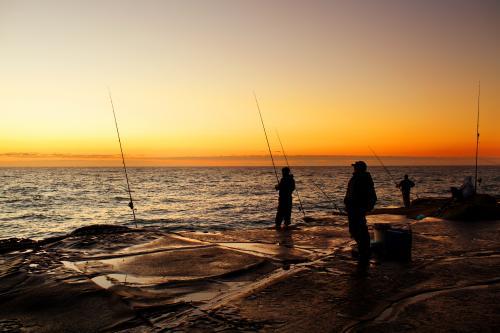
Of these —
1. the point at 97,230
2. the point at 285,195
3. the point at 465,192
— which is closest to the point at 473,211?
the point at 465,192

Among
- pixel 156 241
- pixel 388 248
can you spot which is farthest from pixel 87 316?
pixel 388 248

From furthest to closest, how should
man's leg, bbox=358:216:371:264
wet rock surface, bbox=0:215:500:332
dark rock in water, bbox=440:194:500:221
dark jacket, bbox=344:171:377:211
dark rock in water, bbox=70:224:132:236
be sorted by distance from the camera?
dark rock in water, bbox=440:194:500:221, dark rock in water, bbox=70:224:132:236, dark jacket, bbox=344:171:377:211, man's leg, bbox=358:216:371:264, wet rock surface, bbox=0:215:500:332

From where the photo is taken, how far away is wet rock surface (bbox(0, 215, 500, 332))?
435 centimetres

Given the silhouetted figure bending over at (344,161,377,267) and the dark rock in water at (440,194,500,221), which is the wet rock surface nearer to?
the silhouetted figure bending over at (344,161,377,267)

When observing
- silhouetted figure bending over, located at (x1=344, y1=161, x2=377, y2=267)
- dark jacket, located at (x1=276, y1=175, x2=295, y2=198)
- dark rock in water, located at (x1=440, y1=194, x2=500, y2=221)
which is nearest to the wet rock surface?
silhouetted figure bending over, located at (x1=344, y1=161, x2=377, y2=267)

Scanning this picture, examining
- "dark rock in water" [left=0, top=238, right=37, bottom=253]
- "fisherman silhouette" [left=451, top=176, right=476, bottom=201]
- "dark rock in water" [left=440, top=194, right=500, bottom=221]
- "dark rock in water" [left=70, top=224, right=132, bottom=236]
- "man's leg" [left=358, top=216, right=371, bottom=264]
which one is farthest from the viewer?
"fisherman silhouette" [left=451, top=176, right=476, bottom=201]

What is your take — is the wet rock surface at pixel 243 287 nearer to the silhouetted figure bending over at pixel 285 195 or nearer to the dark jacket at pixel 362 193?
the dark jacket at pixel 362 193

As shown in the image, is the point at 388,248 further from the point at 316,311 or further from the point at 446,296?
the point at 316,311

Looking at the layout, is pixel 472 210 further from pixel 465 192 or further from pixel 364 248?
pixel 364 248

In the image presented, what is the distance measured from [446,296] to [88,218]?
23761 mm

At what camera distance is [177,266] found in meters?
6.98

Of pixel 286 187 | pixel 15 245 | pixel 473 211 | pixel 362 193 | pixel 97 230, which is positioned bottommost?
pixel 473 211

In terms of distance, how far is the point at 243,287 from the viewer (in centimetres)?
574

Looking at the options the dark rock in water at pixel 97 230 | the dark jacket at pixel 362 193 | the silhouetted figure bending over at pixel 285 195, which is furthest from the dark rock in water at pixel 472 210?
the dark rock in water at pixel 97 230
